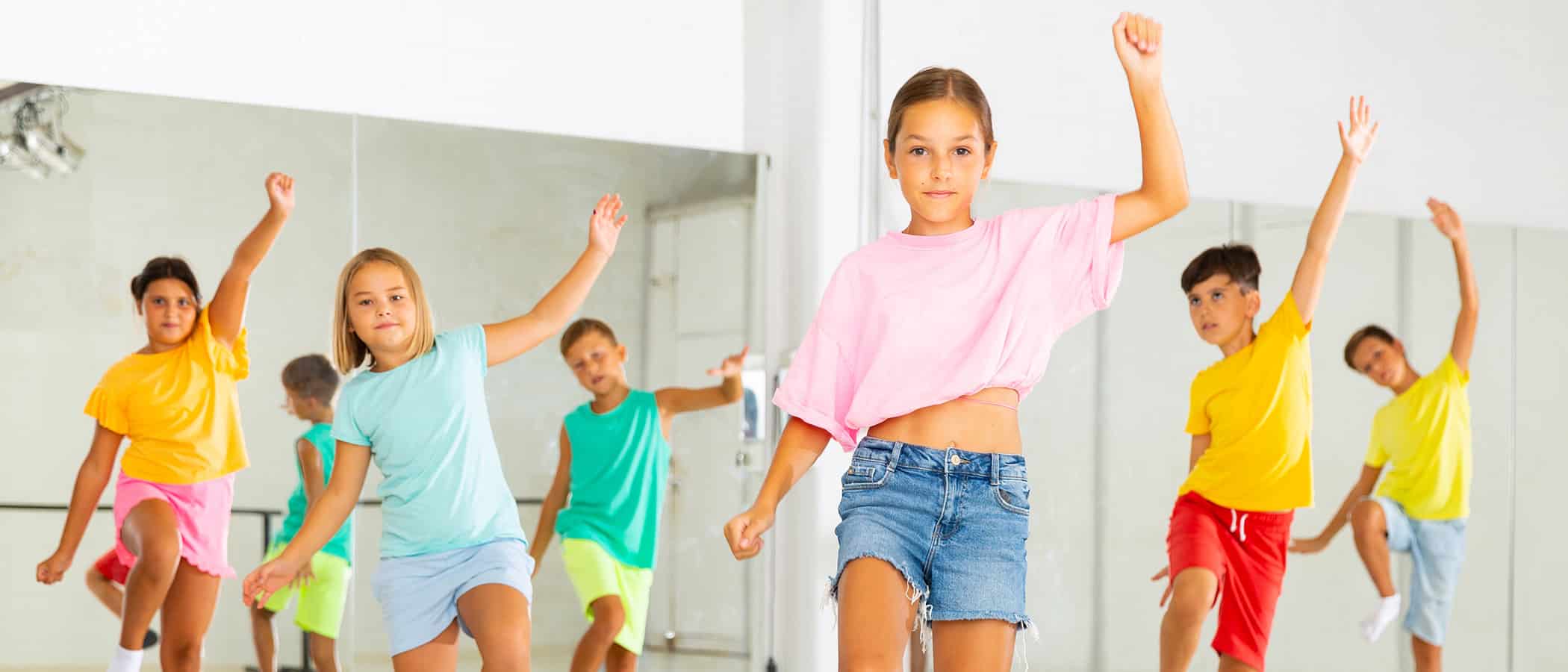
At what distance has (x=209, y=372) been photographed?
11.6 feet

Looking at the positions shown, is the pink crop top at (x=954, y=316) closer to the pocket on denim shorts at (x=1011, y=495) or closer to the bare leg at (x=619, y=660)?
the pocket on denim shorts at (x=1011, y=495)

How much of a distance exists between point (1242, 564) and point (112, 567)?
2.67 meters

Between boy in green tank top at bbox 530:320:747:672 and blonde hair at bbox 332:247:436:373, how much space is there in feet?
3.01

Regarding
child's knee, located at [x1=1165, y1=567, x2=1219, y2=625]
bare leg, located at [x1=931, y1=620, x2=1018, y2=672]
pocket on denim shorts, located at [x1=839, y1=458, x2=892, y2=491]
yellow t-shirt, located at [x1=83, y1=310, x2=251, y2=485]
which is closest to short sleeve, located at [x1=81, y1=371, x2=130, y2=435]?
yellow t-shirt, located at [x1=83, y1=310, x2=251, y2=485]

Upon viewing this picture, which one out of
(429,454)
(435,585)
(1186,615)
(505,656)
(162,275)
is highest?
(162,275)

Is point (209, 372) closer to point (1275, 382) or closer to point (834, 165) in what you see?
point (834, 165)

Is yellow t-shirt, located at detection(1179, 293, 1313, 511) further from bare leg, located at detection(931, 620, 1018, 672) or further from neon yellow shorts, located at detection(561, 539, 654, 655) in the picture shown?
bare leg, located at detection(931, 620, 1018, 672)

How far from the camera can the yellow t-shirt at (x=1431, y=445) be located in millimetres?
4488

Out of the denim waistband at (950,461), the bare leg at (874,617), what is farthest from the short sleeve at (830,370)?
the bare leg at (874,617)

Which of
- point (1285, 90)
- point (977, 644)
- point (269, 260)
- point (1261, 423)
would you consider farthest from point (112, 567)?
point (1285, 90)

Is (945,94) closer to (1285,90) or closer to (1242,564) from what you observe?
(1242,564)

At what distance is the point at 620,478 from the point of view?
3982 mm

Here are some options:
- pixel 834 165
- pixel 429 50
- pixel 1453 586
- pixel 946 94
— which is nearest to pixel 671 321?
pixel 834 165

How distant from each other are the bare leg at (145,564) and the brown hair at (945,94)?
206 centimetres
